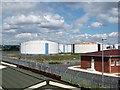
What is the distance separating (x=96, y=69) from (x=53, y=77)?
82.5 ft

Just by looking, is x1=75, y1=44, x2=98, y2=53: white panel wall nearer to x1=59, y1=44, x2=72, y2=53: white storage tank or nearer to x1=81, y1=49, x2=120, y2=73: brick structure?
x1=59, y1=44, x2=72, y2=53: white storage tank

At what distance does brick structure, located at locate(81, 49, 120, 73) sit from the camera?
130ft

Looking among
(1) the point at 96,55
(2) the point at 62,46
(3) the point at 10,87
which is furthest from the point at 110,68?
(2) the point at 62,46

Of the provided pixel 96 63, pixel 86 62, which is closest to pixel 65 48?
pixel 86 62

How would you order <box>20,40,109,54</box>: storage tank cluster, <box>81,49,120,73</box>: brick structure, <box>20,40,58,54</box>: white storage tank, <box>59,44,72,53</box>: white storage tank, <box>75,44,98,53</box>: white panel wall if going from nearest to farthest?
<box>81,49,120,73</box>: brick structure → <box>20,40,58,54</box>: white storage tank → <box>20,40,109,54</box>: storage tank cluster → <box>75,44,98,53</box>: white panel wall → <box>59,44,72,53</box>: white storage tank

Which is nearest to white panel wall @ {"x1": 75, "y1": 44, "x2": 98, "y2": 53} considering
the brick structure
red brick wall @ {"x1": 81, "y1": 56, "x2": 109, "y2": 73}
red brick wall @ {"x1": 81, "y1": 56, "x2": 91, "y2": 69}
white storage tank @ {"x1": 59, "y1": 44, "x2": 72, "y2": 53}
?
white storage tank @ {"x1": 59, "y1": 44, "x2": 72, "y2": 53}

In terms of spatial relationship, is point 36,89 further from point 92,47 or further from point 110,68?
point 92,47

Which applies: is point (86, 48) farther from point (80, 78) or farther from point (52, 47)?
point (80, 78)

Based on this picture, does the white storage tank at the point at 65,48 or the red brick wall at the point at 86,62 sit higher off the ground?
the white storage tank at the point at 65,48

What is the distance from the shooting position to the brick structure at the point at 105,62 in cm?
3953

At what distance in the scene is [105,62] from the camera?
40125mm

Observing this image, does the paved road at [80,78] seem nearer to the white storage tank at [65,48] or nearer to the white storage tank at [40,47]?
the white storage tank at [40,47]

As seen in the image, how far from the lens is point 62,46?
6029 inches

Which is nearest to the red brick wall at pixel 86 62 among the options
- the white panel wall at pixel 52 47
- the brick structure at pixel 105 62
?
the brick structure at pixel 105 62
